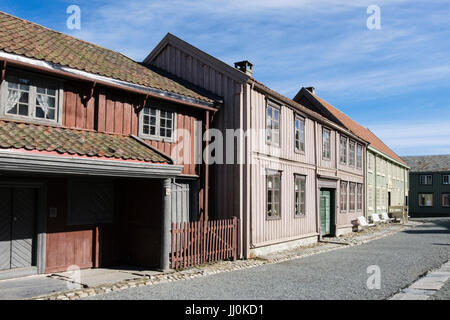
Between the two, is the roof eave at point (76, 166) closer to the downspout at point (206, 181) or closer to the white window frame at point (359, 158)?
the downspout at point (206, 181)

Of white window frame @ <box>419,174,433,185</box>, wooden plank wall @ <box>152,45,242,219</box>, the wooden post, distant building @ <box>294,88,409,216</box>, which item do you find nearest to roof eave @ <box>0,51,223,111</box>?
wooden plank wall @ <box>152,45,242,219</box>

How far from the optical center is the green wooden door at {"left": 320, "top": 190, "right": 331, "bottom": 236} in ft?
62.7

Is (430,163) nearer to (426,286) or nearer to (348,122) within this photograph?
(348,122)

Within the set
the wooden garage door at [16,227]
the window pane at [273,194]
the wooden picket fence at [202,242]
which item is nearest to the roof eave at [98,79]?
the wooden garage door at [16,227]

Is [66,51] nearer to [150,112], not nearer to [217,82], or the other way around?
[150,112]

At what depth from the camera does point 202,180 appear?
1274 cm

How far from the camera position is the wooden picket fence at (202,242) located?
33.9ft

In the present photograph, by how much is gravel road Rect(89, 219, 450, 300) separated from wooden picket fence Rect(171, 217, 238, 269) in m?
1.07

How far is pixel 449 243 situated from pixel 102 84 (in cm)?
1565

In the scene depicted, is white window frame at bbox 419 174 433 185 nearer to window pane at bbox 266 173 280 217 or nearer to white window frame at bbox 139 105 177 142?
window pane at bbox 266 173 280 217

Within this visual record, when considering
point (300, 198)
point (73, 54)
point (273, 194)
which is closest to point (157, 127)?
point (73, 54)

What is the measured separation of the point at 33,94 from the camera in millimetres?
9258

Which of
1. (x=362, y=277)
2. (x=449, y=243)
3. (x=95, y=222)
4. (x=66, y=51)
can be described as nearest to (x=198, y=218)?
(x=95, y=222)

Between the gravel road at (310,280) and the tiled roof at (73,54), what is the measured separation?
534 cm
